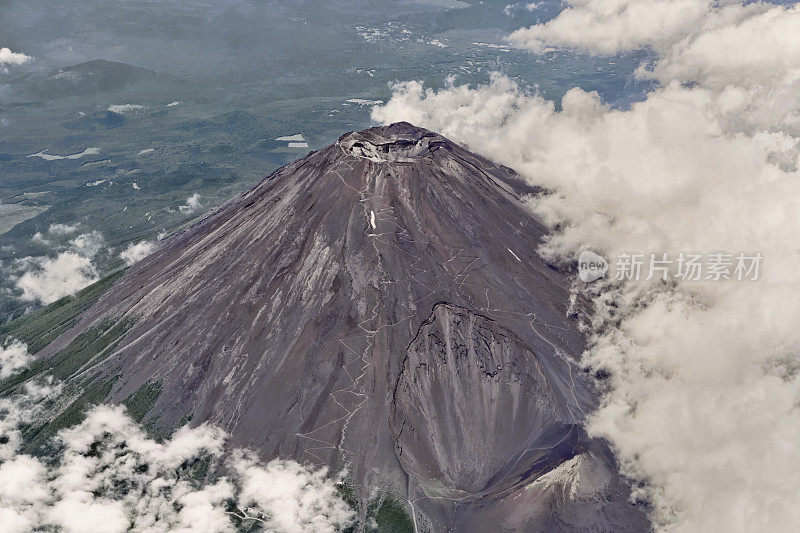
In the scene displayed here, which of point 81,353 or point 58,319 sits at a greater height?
point 81,353

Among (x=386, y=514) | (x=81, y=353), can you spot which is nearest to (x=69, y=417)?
(x=81, y=353)

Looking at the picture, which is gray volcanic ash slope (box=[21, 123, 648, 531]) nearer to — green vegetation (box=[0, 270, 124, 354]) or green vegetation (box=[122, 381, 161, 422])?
green vegetation (box=[122, 381, 161, 422])

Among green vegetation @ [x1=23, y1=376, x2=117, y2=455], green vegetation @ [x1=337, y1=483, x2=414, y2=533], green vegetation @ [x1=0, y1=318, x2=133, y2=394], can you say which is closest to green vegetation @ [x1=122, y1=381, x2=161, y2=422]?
green vegetation @ [x1=23, y1=376, x2=117, y2=455]

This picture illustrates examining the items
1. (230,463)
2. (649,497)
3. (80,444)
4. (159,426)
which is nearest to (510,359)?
(649,497)

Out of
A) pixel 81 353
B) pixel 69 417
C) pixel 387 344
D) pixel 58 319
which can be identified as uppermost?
pixel 387 344

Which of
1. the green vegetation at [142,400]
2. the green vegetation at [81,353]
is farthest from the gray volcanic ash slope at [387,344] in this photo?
the green vegetation at [81,353]

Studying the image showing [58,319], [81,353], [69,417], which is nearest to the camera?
[69,417]

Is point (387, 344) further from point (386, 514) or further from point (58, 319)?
point (58, 319)

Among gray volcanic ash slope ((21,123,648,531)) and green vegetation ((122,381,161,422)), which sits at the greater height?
gray volcanic ash slope ((21,123,648,531))
